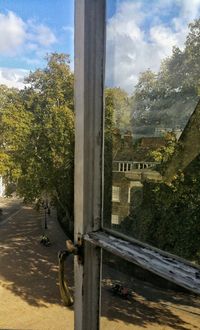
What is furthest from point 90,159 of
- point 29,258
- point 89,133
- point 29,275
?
point 29,275

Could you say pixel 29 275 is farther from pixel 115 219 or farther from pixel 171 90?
pixel 171 90

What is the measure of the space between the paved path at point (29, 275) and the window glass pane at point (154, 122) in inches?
11.5

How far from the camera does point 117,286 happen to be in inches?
20.2

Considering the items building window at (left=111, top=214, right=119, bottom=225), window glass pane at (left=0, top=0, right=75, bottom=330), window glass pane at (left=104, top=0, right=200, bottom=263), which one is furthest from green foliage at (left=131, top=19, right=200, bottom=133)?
window glass pane at (left=0, top=0, right=75, bottom=330)

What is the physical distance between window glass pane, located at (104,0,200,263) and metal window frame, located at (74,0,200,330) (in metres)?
0.01

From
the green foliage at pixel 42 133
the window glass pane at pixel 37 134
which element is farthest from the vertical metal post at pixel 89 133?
the green foliage at pixel 42 133

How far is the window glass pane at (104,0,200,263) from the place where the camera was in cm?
35

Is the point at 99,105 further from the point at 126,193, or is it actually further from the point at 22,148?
the point at 22,148

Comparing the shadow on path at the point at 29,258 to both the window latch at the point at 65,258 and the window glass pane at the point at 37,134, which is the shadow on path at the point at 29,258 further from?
the window latch at the point at 65,258

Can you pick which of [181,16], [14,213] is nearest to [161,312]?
[181,16]

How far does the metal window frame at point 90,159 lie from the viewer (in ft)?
1.42

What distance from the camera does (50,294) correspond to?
74.8 inches

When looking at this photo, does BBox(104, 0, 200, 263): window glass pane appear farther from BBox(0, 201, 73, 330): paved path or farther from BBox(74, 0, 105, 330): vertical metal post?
BBox(0, 201, 73, 330): paved path

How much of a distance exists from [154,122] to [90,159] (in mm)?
113
